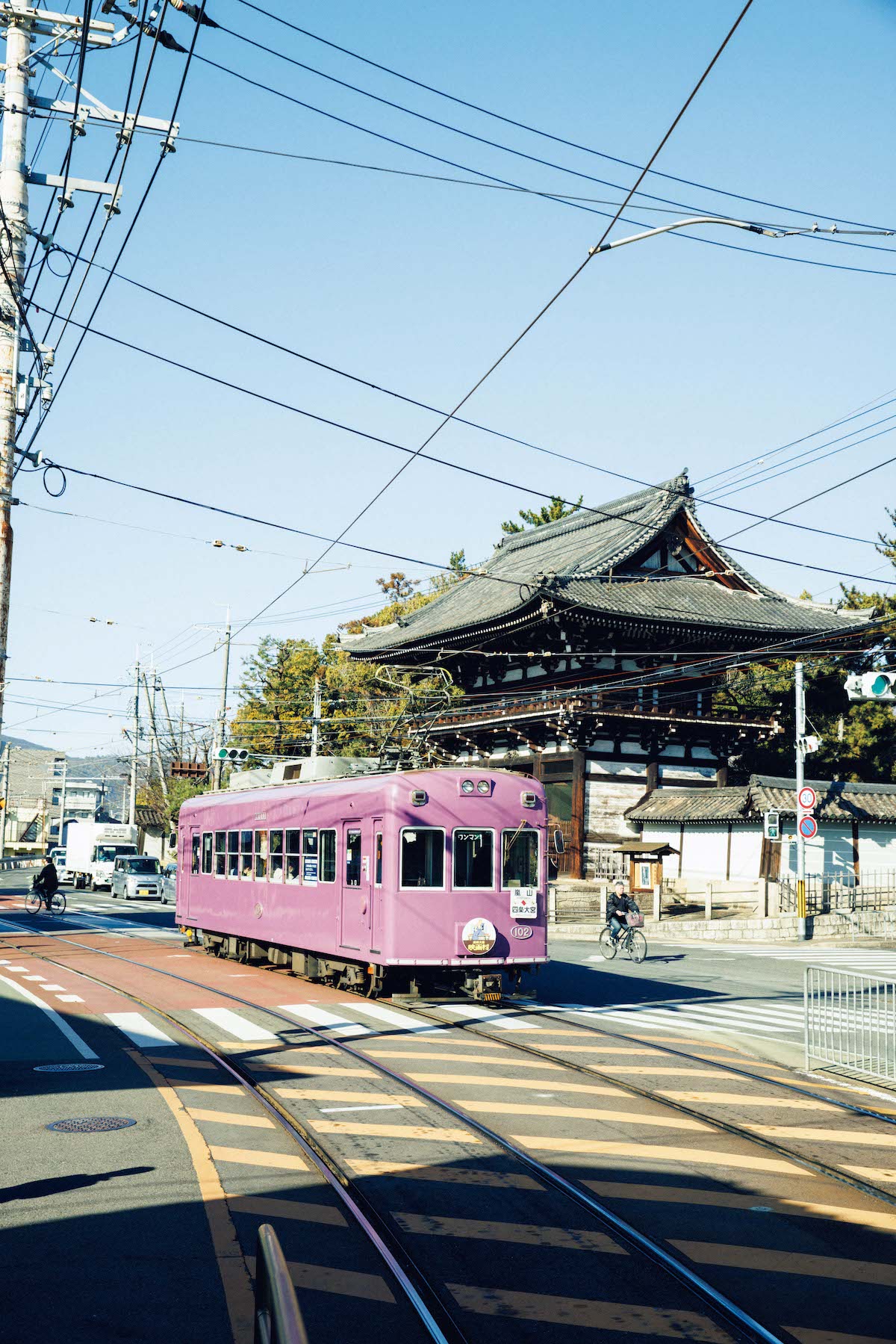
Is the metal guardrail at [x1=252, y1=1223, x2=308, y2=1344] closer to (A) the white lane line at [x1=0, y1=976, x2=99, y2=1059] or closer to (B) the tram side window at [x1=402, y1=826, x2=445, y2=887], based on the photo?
(A) the white lane line at [x1=0, y1=976, x2=99, y2=1059]

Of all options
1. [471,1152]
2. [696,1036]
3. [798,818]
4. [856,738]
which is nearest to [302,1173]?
[471,1152]

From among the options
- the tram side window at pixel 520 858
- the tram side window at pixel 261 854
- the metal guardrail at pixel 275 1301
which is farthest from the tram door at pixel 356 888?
the metal guardrail at pixel 275 1301

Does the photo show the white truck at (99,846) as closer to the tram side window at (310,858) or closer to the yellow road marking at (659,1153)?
the tram side window at (310,858)

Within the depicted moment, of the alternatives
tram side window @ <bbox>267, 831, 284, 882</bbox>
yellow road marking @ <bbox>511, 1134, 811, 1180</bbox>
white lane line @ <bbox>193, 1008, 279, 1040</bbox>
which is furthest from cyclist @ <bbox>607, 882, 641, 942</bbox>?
yellow road marking @ <bbox>511, 1134, 811, 1180</bbox>

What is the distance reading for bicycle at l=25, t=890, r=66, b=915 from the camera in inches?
1465

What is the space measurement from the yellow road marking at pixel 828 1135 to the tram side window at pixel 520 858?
6958mm

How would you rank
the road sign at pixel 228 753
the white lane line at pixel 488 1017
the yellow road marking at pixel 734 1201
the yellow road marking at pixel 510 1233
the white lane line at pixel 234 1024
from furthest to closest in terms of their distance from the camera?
the road sign at pixel 228 753 → the white lane line at pixel 488 1017 → the white lane line at pixel 234 1024 → the yellow road marking at pixel 734 1201 → the yellow road marking at pixel 510 1233

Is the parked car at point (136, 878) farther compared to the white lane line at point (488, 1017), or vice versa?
the parked car at point (136, 878)

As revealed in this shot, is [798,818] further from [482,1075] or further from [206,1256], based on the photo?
[206,1256]

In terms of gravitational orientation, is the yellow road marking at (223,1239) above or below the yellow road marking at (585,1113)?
above

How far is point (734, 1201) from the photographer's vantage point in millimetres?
7734

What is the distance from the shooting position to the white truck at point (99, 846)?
2336 inches

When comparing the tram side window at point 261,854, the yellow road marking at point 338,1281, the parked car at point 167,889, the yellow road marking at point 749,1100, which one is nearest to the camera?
the yellow road marking at point 338,1281

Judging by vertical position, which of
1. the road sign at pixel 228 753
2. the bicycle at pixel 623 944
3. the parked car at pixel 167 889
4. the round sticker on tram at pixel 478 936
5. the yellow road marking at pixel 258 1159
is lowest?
the parked car at pixel 167 889
